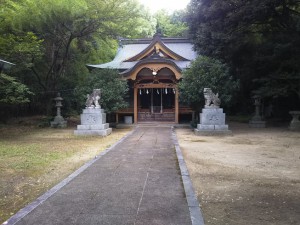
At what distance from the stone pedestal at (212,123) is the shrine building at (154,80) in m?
4.79

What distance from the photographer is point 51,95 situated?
2139 cm

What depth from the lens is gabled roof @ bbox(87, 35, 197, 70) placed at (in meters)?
22.2

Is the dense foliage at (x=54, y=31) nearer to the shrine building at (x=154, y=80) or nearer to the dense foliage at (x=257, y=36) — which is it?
the shrine building at (x=154, y=80)

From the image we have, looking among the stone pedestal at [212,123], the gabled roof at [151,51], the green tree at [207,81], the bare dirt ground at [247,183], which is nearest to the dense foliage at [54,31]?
the gabled roof at [151,51]

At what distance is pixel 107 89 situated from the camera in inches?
695

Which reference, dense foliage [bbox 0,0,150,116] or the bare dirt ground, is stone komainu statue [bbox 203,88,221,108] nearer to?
the bare dirt ground

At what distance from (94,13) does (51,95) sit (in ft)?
23.4

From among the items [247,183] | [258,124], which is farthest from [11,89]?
[258,124]

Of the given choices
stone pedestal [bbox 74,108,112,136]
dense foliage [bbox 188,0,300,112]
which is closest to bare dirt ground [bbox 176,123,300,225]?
stone pedestal [bbox 74,108,112,136]

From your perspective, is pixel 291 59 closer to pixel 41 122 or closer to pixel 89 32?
pixel 89 32

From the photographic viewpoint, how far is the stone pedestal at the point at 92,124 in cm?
1508

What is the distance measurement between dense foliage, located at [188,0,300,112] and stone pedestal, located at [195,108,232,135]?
377 cm

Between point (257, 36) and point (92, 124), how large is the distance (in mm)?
12843

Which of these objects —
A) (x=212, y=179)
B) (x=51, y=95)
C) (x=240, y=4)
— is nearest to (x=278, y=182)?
(x=212, y=179)
